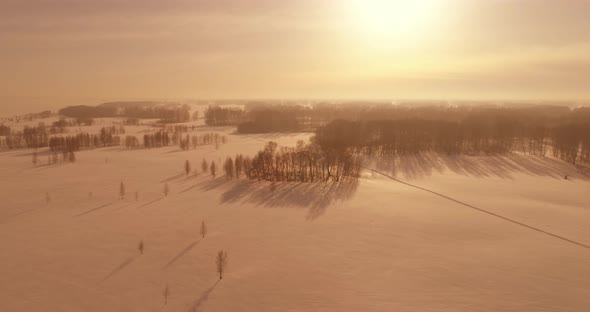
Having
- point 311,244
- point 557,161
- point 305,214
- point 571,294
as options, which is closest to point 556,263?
point 571,294

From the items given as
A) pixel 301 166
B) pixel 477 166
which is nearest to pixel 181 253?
pixel 301 166

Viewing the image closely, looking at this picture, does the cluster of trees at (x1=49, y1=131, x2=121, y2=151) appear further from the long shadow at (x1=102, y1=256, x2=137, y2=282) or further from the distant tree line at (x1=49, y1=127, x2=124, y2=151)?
the long shadow at (x1=102, y1=256, x2=137, y2=282)

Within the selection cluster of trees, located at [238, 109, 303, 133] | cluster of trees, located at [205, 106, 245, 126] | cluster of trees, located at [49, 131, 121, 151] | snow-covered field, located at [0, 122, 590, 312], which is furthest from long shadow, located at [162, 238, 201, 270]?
cluster of trees, located at [205, 106, 245, 126]

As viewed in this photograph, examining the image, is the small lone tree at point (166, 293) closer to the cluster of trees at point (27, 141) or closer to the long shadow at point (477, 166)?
A: the long shadow at point (477, 166)

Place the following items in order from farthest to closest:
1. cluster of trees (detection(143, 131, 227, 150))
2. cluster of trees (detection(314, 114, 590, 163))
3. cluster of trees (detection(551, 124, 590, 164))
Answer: cluster of trees (detection(143, 131, 227, 150)) < cluster of trees (detection(314, 114, 590, 163)) < cluster of trees (detection(551, 124, 590, 164))

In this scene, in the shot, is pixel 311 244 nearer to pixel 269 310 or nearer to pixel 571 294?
pixel 269 310

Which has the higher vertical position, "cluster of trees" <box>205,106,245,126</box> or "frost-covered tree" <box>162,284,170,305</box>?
"cluster of trees" <box>205,106,245,126</box>

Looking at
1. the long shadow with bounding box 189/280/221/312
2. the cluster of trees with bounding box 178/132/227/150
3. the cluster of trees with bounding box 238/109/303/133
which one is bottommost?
the long shadow with bounding box 189/280/221/312
